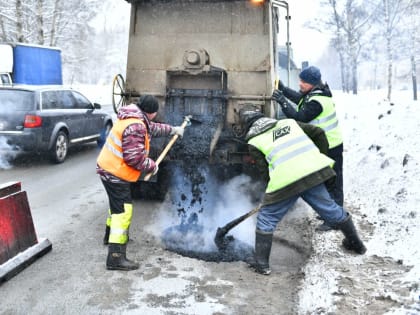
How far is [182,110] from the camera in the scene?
604cm

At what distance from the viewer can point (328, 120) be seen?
502 centimetres

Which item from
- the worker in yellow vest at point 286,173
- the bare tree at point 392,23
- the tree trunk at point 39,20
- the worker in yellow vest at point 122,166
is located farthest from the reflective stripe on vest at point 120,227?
the tree trunk at point 39,20

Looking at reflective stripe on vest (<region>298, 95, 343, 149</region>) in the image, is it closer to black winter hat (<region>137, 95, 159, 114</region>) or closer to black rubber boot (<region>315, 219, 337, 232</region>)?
black rubber boot (<region>315, 219, 337, 232</region>)

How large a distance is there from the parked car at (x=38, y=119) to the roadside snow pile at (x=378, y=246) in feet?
18.1

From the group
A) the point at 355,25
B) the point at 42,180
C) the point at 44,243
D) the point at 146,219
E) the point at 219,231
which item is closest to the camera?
the point at 44,243

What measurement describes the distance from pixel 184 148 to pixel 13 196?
2.30 meters

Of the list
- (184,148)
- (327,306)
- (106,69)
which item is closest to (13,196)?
(184,148)

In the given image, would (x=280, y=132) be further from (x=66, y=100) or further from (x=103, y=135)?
(x=103, y=135)

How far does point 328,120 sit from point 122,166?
7.76 ft

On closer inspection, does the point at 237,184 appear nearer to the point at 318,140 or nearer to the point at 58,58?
the point at 318,140

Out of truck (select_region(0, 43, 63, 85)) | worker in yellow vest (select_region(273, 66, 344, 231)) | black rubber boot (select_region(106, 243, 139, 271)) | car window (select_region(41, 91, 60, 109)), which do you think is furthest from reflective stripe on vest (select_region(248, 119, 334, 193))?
truck (select_region(0, 43, 63, 85))

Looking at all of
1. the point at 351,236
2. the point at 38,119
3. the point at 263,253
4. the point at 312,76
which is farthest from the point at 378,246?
the point at 38,119

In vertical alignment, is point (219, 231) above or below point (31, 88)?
below

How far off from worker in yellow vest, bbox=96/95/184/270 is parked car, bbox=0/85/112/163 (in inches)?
192
